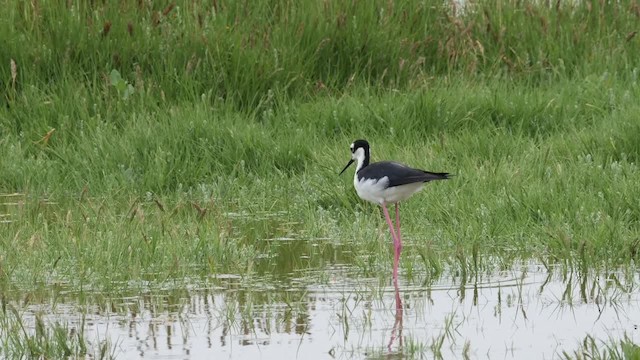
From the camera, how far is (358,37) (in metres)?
11.4

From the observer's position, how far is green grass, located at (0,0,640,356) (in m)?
7.65

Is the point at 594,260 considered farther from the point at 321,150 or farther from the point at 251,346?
the point at 321,150

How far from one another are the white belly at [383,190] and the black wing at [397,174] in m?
0.04

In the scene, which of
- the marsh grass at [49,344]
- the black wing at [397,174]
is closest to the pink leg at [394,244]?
the black wing at [397,174]

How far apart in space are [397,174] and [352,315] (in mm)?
1800

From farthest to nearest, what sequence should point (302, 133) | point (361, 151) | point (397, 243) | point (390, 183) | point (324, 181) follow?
1. point (302, 133)
2. point (324, 181)
3. point (361, 151)
4. point (390, 183)
5. point (397, 243)

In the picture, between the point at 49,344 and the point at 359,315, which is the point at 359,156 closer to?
the point at 359,315

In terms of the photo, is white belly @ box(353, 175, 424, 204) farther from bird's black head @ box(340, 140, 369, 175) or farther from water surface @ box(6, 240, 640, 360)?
water surface @ box(6, 240, 640, 360)

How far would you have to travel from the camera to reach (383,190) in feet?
26.5

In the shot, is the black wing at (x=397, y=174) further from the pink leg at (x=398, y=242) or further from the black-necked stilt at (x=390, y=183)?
the pink leg at (x=398, y=242)

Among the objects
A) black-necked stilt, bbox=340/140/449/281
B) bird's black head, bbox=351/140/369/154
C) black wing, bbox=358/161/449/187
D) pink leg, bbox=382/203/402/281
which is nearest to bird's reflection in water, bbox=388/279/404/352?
pink leg, bbox=382/203/402/281

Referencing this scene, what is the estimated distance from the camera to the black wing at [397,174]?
7.84 m

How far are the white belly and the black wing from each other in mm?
41

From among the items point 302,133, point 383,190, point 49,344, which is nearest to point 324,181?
point 302,133
